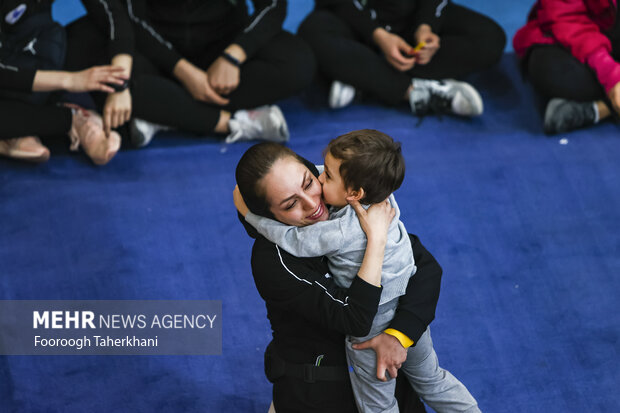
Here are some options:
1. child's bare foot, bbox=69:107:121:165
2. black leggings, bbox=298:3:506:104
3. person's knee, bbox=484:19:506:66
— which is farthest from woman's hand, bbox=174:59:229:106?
person's knee, bbox=484:19:506:66

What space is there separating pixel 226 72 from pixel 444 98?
2.38 feet

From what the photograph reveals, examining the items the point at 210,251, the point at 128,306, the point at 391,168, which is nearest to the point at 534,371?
the point at 391,168

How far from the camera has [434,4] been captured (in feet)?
7.75

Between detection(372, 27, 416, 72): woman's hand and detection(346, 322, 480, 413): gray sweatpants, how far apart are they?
126 cm

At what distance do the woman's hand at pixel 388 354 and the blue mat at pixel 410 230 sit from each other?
0.47 meters

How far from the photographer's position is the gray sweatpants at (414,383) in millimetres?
1208

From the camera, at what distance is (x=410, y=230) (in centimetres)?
193

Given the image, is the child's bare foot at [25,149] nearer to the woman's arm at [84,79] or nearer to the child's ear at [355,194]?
the woman's arm at [84,79]

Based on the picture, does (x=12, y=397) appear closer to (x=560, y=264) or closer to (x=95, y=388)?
(x=95, y=388)

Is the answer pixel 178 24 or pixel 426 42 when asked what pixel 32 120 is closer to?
pixel 178 24

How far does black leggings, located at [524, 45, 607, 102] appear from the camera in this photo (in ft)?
7.34

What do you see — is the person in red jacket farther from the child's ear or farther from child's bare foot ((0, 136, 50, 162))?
child's bare foot ((0, 136, 50, 162))

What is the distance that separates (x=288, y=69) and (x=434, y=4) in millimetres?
572

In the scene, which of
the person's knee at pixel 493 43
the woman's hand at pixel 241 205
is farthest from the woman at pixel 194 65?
the woman's hand at pixel 241 205
